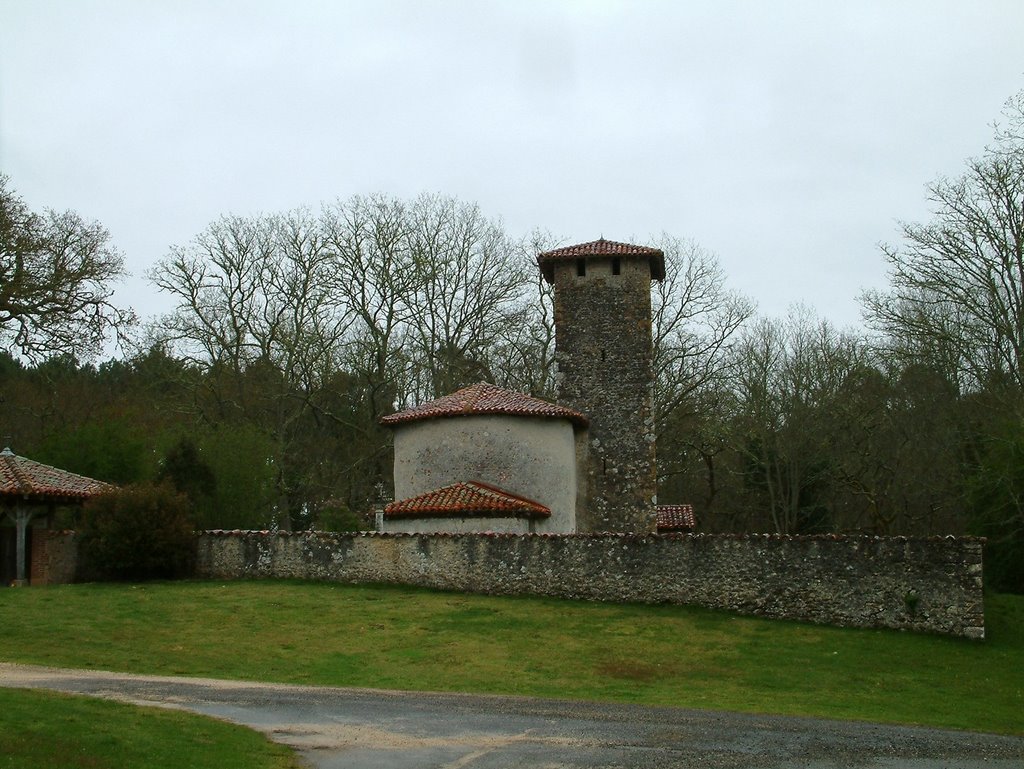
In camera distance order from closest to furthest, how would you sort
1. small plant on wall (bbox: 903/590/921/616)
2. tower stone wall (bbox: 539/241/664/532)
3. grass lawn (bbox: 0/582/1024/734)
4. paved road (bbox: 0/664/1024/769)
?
paved road (bbox: 0/664/1024/769), grass lawn (bbox: 0/582/1024/734), small plant on wall (bbox: 903/590/921/616), tower stone wall (bbox: 539/241/664/532)

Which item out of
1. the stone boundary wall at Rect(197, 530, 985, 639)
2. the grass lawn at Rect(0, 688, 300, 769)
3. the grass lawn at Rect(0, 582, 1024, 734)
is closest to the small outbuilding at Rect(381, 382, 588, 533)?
the stone boundary wall at Rect(197, 530, 985, 639)

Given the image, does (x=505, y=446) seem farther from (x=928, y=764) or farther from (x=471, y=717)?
(x=928, y=764)

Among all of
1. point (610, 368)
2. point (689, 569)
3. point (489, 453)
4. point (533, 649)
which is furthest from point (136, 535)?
point (610, 368)

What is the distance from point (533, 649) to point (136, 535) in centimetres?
1166

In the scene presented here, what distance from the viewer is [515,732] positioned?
12586 millimetres

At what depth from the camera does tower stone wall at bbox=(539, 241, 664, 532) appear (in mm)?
32719

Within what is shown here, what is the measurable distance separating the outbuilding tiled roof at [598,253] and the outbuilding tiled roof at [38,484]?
1445 cm

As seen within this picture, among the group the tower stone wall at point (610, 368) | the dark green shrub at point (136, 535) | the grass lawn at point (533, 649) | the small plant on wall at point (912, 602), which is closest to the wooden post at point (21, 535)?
the dark green shrub at point (136, 535)

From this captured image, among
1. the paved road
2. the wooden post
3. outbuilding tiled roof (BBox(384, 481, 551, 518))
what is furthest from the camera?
the wooden post

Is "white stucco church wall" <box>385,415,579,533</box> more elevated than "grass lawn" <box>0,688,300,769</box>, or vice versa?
"white stucco church wall" <box>385,415,579,533</box>

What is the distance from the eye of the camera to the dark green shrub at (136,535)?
26422mm

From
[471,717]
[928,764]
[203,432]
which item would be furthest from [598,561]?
[203,432]

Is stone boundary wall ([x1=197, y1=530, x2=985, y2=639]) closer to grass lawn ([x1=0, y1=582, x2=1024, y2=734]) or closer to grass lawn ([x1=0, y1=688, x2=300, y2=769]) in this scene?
grass lawn ([x1=0, y1=582, x2=1024, y2=734])

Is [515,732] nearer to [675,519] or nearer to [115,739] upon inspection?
[115,739]
